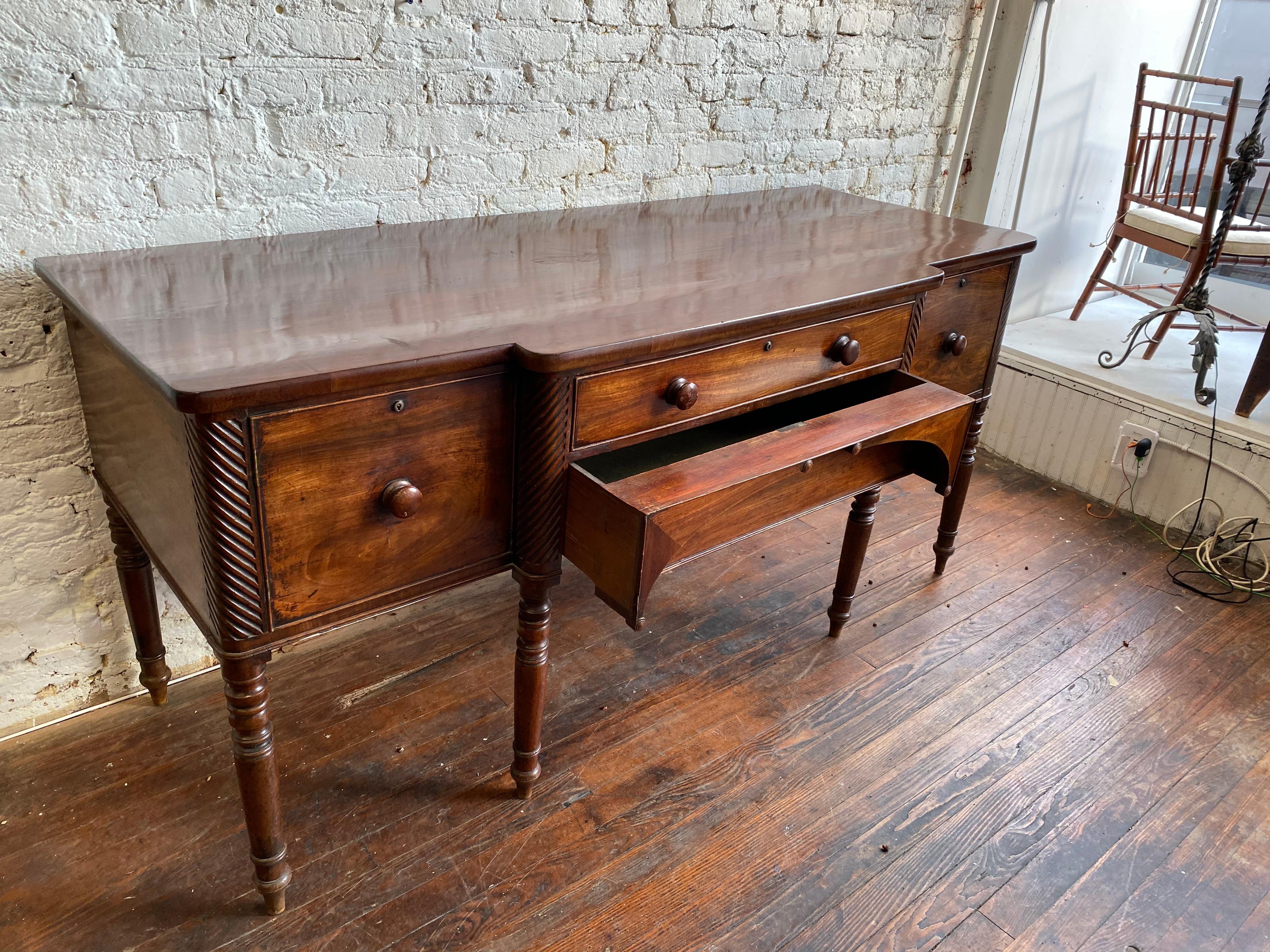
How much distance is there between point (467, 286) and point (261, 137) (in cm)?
48

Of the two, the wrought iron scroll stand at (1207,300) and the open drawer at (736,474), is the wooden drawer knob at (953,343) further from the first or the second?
the wrought iron scroll stand at (1207,300)

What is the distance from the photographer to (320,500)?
121 cm

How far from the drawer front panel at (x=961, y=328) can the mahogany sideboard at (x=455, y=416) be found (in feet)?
0.32

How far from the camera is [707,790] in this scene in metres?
1.75

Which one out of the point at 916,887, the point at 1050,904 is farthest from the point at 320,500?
the point at 1050,904

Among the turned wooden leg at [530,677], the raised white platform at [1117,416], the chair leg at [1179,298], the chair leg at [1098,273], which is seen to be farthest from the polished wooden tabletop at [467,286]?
the chair leg at [1098,273]

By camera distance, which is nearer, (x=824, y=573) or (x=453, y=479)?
(x=453, y=479)

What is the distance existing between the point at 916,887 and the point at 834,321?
38.0 inches

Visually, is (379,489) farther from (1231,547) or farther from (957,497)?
(1231,547)

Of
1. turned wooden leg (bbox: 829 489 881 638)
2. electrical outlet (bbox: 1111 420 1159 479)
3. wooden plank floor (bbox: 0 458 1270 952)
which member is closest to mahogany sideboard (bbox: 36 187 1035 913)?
wooden plank floor (bbox: 0 458 1270 952)

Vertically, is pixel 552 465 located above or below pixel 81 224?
below

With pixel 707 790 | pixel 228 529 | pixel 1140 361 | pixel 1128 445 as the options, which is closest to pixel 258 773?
pixel 228 529

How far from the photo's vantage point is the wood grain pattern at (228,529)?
110 cm

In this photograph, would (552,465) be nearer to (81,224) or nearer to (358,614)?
(358,614)
